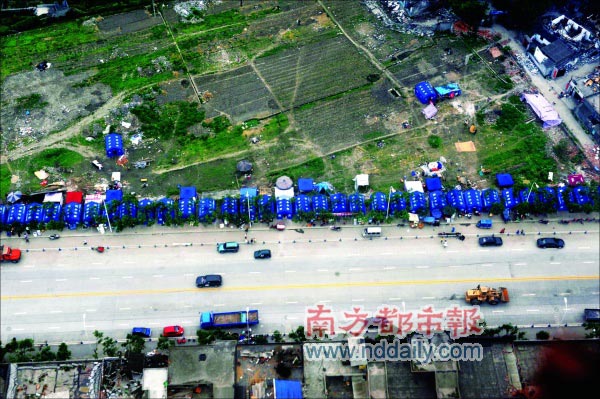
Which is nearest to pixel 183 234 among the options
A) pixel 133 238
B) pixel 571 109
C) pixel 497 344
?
pixel 133 238

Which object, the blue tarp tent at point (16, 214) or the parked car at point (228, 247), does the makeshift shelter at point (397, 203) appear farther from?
the blue tarp tent at point (16, 214)

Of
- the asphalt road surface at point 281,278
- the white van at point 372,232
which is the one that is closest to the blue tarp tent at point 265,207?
the asphalt road surface at point 281,278

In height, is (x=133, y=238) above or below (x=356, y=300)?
above

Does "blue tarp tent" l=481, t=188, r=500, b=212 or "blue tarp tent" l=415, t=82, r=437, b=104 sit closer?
"blue tarp tent" l=481, t=188, r=500, b=212

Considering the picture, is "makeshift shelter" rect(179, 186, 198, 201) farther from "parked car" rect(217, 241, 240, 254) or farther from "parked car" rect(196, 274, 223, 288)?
"parked car" rect(196, 274, 223, 288)

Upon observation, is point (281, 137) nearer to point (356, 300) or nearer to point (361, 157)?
point (361, 157)

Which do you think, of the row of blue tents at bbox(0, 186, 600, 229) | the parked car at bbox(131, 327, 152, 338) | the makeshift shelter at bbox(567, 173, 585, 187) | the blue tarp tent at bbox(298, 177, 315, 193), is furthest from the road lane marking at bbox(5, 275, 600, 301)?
the makeshift shelter at bbox(567, 173, 585, 187)

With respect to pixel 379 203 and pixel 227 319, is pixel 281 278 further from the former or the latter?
pixel 379 203
